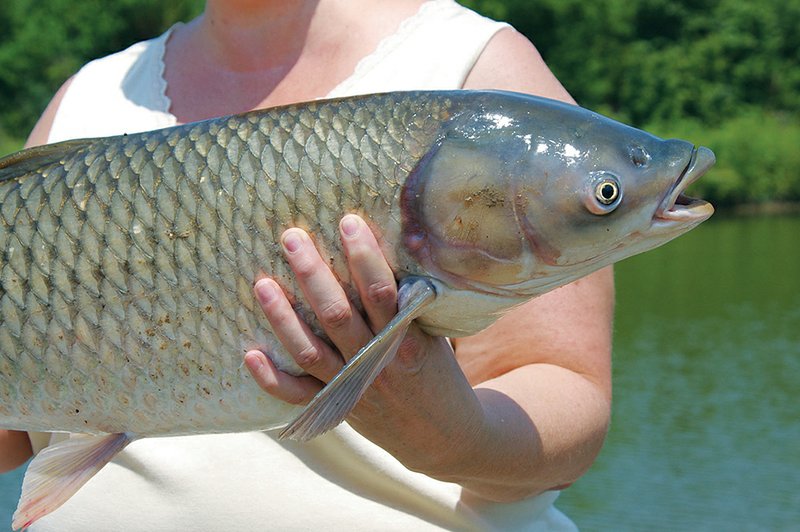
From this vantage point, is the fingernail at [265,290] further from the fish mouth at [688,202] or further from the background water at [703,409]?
the background water at [703,409]

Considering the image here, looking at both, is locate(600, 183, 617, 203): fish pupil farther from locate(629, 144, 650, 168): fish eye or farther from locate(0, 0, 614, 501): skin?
locate(0, 0, 614, 501): skin

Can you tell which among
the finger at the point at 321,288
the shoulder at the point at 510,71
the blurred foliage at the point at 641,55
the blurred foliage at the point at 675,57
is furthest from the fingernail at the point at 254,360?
the blurred foliage at the point at 675,57

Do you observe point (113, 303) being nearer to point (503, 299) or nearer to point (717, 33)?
point (503, 299)

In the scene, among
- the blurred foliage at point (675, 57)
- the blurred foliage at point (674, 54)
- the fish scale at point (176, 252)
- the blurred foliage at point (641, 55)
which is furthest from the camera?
the blurred foliage at point (674, 54)

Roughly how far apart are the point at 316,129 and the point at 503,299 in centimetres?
39

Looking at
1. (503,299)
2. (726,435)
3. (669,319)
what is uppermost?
(503,299)

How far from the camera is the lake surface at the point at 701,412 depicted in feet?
34.6

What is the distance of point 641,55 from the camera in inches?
1689

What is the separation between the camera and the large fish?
183cm

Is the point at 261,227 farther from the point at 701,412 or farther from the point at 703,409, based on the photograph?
the point at 703,409

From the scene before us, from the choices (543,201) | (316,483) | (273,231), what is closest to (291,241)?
(273,231)

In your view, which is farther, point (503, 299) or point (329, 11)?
point (329, 11)

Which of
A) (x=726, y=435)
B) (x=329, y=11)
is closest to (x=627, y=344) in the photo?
(x=726, y=435)

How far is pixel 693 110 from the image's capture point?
4159 centimetres
